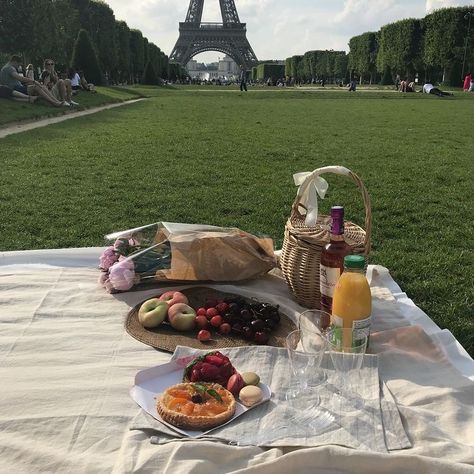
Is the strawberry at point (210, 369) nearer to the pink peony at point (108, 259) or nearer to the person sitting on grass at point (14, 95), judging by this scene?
the pink peony at point (108, 259)

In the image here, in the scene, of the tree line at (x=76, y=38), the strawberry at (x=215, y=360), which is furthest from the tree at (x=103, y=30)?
the strawberry at (x=215, y=360)

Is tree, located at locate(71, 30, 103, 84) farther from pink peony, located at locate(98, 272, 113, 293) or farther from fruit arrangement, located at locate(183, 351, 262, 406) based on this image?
fruit arrangement, located at locate(183, 351, 262, 406)

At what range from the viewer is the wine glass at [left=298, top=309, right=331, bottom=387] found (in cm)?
216

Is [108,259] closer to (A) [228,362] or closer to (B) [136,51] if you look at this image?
(A) [228,362]

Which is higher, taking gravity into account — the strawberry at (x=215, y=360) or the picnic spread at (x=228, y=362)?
the strawberry at (x=215, y=360)

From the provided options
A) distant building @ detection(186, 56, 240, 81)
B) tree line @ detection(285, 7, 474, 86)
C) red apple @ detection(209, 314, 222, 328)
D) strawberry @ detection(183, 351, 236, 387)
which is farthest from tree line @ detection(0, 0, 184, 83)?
distant building @ detection(186, 56, 240, 81)

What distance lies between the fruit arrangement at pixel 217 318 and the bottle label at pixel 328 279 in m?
0.31

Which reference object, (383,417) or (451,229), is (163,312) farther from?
(451,229)

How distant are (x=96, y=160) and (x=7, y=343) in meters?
7.02

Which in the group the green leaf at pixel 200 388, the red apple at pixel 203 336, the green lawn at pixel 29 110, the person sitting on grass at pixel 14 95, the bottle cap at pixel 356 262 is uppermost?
the bottle cap at pixel 356 262

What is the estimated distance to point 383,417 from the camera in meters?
2.12

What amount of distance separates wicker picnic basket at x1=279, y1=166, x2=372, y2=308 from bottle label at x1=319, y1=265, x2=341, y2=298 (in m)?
0.20

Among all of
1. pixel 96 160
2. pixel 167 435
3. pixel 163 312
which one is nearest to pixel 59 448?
pixel 167 435

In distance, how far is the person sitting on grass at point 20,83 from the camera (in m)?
18.5
